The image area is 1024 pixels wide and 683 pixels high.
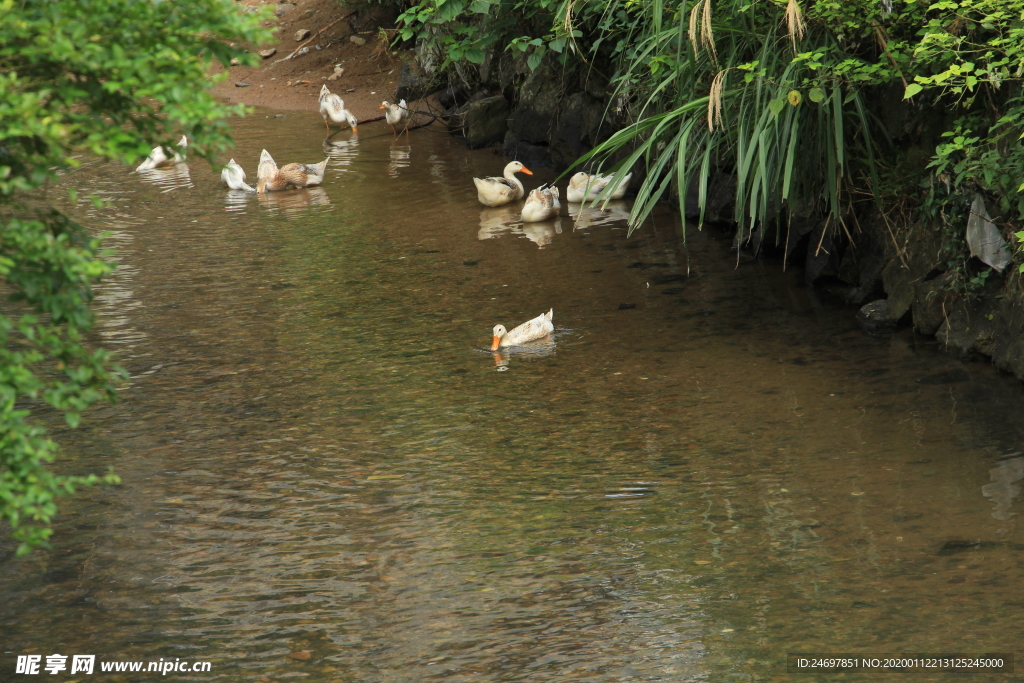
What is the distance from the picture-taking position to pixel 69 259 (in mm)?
2881

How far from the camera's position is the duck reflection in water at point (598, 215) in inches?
441

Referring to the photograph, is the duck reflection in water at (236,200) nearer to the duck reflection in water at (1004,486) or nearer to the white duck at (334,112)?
the white duck at (334,112)

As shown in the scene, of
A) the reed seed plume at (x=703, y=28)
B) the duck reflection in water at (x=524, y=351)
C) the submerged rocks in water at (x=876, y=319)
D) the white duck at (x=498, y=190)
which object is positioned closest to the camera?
the reed seed plume at (x=703, y=28)

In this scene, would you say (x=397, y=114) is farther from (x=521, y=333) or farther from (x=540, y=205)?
(x=521, y=333)

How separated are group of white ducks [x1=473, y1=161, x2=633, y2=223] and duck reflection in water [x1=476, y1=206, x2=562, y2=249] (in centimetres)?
11

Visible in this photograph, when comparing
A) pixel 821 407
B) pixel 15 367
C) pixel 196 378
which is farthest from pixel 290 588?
pixel 821 407

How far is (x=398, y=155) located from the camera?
15.0m

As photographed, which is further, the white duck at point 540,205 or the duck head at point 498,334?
the white duck at point 540,205

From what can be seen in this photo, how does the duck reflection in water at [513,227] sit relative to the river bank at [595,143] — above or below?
below

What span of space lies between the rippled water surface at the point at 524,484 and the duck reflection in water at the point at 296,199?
2.70 metres

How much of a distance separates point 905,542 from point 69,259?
13.1 ft

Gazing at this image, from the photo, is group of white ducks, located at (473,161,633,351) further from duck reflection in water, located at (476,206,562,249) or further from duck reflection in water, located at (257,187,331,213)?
duck reflection in water, located at (257,187,331,213)

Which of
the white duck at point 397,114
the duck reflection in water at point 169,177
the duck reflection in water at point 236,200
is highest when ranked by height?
the white duck at point 397,114

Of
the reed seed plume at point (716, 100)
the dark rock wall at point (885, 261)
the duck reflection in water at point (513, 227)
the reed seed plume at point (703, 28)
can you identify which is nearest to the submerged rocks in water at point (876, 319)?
the dark rock wall at point (885, 261)
